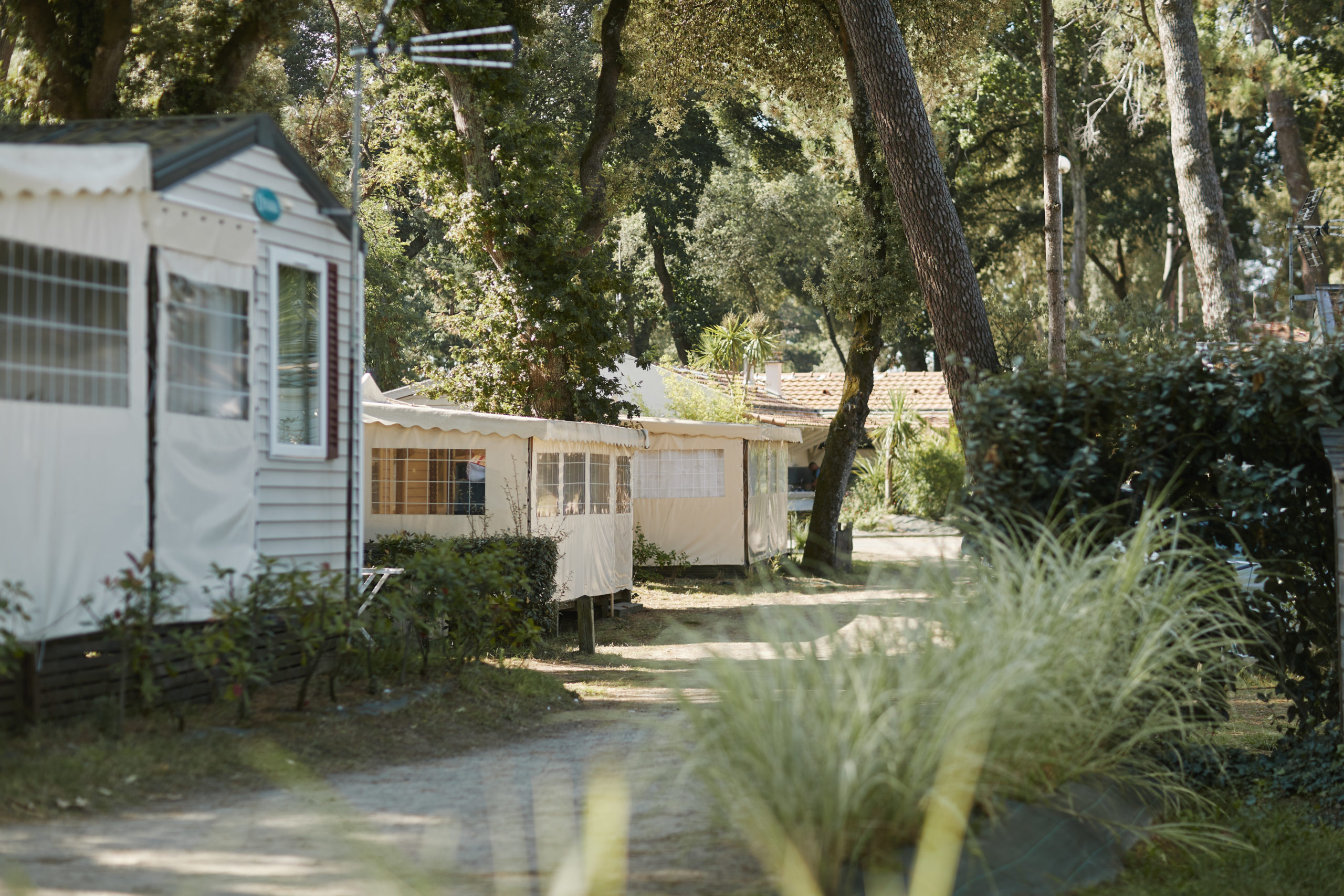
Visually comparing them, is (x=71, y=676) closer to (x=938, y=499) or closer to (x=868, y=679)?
(x=868, y=679)

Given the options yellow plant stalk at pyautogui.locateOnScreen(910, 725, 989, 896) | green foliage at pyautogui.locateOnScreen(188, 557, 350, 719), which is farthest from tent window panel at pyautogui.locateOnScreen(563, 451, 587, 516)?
yellow plant stalk at pyautogui.locateOnScreen(910, 725, 989, 896)

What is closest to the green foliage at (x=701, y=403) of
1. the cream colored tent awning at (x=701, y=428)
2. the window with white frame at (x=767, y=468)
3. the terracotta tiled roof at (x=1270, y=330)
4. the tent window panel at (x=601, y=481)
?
the window with white frame at (x=767, y=468)

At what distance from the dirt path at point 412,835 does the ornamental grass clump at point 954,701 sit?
0.30 metres

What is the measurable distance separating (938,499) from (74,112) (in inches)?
855

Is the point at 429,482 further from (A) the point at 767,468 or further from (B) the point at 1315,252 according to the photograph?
(B) the point at 1315,252

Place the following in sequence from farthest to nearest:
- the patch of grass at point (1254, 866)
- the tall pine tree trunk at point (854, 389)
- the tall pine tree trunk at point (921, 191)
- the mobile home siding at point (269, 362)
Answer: the tall pine tree trunk at point (854, 389), the tall pine tree trunk at point (921, 191), the mobile home siding at point (269, 362), the patch of grass at point (1254, 866)

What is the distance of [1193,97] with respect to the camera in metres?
14.9

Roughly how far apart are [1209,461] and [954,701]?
3408 millimetres

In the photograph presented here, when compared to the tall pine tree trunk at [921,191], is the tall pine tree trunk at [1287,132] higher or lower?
higher

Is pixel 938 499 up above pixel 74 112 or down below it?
below

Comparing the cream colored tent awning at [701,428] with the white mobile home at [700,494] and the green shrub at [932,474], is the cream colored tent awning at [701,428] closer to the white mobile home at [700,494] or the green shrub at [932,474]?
the white mobile home at [700,494]

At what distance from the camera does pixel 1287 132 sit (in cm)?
1923

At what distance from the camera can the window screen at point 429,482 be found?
13.0 m

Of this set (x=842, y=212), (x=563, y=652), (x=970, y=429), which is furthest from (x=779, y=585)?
(x=970, y=429)
